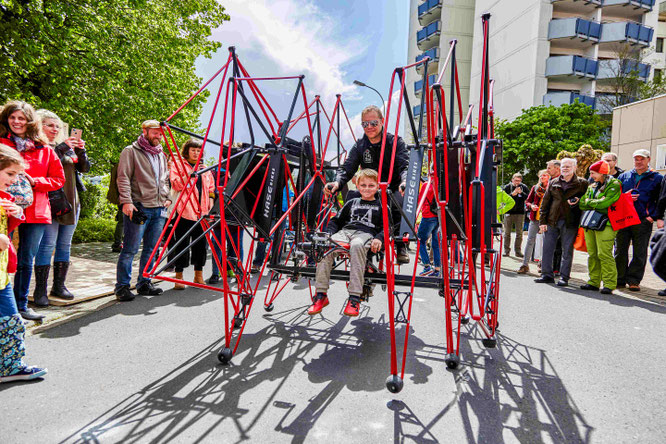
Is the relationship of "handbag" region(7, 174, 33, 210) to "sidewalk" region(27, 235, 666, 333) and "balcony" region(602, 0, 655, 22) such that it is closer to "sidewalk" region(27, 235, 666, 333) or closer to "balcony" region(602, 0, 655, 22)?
"sidewalk" region(27, 235, 666, 333)

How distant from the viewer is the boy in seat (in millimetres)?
3352

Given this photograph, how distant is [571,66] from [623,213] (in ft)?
102

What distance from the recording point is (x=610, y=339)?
395 cm

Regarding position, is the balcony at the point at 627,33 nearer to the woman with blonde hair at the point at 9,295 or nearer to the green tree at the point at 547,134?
the green tree at the point at 547,134

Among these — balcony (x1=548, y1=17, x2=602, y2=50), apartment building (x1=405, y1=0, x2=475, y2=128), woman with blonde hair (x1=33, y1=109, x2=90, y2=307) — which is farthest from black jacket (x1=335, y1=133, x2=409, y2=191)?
apartment building (x1=405, y1=0, x2=475, y2=128)

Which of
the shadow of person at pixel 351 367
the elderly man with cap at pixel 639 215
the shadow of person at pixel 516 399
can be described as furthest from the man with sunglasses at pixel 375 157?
the elderly man with cap at pixel 639 215

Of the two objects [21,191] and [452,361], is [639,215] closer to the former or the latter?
[452,361]

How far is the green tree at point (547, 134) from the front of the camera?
27.6m

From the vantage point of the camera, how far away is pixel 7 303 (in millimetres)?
2666

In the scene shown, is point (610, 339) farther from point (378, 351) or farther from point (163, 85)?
point (163, 85)

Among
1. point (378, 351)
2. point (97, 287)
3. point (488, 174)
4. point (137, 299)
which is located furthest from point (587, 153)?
point (97, 287)

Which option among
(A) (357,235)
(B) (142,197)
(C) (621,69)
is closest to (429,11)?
(C) (621,69)

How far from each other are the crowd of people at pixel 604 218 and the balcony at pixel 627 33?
32.6 meters

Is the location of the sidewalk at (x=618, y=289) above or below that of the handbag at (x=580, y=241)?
below
